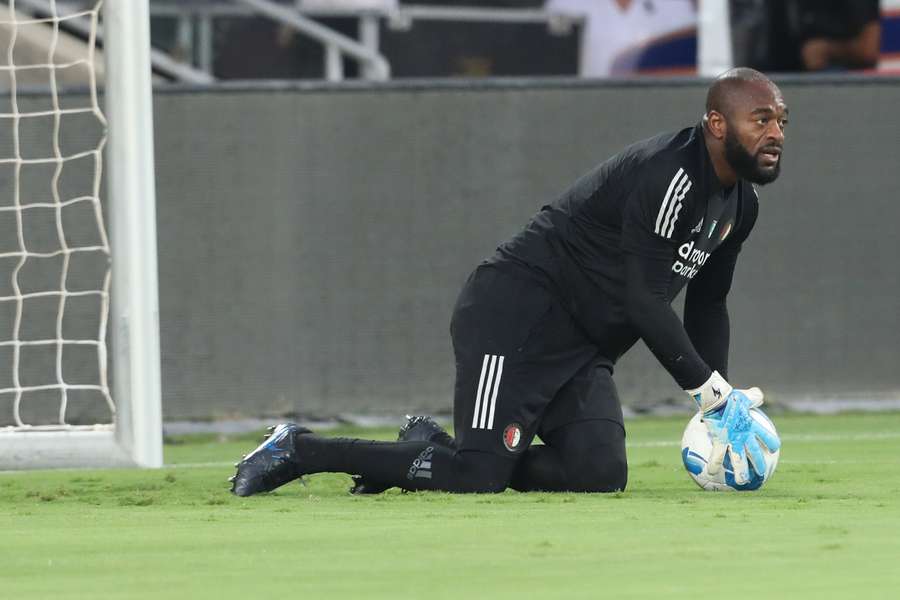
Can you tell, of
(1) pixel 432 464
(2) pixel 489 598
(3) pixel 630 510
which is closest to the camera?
(2) pixel 489 598

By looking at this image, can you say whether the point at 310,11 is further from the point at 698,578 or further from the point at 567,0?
the point at 698,578

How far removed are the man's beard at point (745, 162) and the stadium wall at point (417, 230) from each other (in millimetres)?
4219

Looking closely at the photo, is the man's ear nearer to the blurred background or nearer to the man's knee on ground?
the man's knee on ground

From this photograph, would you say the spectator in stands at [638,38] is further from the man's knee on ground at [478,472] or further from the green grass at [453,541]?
the man's knee on ground at [478,472]

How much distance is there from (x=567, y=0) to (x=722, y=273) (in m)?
7.62

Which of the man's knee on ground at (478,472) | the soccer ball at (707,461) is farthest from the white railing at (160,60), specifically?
the soccer ball at (707,461)

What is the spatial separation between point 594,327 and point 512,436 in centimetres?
49

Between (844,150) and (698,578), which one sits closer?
(698,578)

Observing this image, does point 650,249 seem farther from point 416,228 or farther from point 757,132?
point 416,228

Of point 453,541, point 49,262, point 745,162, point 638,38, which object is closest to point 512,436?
point 745,162

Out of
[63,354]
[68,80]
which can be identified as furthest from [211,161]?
[68,80]

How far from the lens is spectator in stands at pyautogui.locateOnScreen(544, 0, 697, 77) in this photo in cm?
1335

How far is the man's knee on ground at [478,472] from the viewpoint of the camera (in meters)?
5.99

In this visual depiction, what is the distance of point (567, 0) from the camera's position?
13586mm
